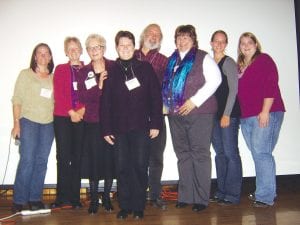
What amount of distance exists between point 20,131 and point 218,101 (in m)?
1.79

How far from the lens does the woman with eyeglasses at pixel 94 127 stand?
2.38 meters

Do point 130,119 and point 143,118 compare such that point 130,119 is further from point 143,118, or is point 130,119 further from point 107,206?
point 107,206

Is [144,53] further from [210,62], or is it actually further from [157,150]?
[157,150]

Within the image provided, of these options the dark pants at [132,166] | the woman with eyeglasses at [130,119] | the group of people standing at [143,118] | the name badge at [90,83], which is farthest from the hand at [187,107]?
the name badge at [90,83]

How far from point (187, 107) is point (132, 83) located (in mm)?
487

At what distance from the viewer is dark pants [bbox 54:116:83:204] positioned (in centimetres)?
254

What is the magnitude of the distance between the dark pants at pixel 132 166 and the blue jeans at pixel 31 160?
0.82 metres

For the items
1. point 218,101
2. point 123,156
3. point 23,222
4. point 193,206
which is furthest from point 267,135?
point 23,222

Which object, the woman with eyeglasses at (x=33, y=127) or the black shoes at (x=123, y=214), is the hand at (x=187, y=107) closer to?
the black shoes at (x=123, y=214)

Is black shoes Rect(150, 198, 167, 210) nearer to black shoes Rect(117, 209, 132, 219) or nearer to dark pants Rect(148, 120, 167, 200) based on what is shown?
dark pants Rect(148, 120, 167, 200)

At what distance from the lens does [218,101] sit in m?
2.63

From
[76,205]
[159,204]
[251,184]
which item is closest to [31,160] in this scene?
[76,205]

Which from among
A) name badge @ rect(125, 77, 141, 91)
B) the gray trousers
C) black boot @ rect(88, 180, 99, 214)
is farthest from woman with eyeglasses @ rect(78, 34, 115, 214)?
the gray trousers

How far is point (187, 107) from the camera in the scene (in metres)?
2.36
